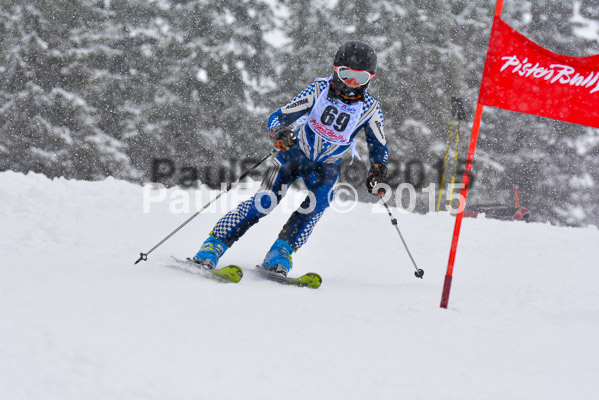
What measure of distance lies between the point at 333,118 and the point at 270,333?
2415mm

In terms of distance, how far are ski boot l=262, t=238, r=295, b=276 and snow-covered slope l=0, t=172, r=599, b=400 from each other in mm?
297

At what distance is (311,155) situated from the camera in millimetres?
4488

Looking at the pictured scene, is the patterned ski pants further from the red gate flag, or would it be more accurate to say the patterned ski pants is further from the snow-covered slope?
the red gate flag

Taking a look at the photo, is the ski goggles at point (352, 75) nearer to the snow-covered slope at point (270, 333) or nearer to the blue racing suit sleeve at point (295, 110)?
the blue racing suit sleeve at point (295, 110)

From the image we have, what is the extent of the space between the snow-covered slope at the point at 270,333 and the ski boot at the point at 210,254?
309 millimetres

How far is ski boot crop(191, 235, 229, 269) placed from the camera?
3.91m

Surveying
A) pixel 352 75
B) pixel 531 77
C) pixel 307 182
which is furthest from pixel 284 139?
pixel 531 77

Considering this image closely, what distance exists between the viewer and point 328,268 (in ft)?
18.6

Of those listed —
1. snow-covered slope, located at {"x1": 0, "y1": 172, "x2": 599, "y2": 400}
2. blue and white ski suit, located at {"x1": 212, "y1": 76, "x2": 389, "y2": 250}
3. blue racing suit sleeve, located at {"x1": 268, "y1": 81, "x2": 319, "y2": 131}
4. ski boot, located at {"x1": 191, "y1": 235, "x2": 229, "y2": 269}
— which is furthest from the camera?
blue racing suit sleeve, located at {"x1": 268, "y1": 81, "x2": 319, "y2": 131}

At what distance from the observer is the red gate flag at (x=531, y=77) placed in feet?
11.2

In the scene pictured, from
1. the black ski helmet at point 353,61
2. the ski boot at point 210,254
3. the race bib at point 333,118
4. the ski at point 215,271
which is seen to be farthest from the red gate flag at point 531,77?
the ski boot at point 210,254

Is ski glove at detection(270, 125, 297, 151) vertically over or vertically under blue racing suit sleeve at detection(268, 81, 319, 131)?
under

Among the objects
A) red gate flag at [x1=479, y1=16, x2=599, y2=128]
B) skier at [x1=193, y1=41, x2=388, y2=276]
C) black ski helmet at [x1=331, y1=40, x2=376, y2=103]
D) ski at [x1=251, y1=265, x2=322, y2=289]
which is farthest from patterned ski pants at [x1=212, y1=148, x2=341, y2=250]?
red gate flag at [x1=479, y1=16, x2=599, y2=128]

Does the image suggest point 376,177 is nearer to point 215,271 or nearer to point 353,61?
point 353,61
